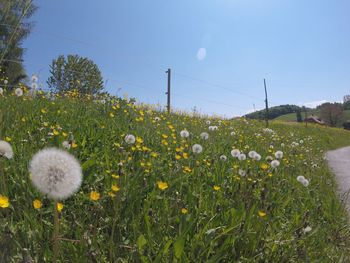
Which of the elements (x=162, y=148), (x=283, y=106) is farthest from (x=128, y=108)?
(x=283, y=106)

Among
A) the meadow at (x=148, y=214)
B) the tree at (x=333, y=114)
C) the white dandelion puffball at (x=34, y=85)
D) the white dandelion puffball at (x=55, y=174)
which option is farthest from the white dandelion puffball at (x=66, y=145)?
the tree at (x=333, y=114)

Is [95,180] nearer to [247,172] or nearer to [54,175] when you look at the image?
[54,175]

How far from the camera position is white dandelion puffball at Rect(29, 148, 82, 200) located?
4.85ft

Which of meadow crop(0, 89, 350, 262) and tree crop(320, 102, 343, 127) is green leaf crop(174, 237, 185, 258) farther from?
tree crop(320, 102, 343, 127)

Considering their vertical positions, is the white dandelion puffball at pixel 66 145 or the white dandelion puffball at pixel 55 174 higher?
the white dandelion puffball at pixel 66 145

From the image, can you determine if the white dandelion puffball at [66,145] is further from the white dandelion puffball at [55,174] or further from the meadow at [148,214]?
the white dandelion puffball at [55,174]

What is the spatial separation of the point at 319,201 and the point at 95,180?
2886mm

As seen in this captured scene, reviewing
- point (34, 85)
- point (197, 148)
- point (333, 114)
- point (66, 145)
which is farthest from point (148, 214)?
point (333, 114)

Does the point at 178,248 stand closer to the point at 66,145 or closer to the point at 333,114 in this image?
the point at 66,145

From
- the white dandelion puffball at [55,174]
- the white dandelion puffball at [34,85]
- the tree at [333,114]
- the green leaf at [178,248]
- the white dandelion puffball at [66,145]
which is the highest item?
the tree at [333,114]

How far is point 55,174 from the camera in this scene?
1.53 metres

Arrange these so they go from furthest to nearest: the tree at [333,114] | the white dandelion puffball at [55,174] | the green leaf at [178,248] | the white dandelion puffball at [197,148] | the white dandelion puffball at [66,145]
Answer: the tree at [333,114]
the white dandelion puffball at [197,148]
the white dandelion puffball at [66,145]
the green leaf at [178,248]
the white dandelion puffball at [55,174]

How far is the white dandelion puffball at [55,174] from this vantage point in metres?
1.48

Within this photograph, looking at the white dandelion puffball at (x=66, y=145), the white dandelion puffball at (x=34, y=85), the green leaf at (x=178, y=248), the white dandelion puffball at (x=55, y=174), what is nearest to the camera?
the white dandelion puffball at (x=55, y=174)
